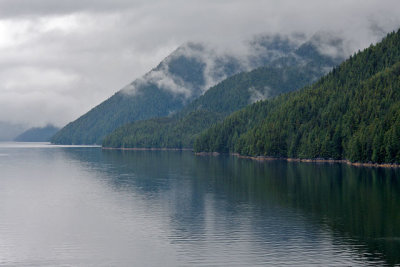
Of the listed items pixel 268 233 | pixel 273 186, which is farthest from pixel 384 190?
pixel 268 233

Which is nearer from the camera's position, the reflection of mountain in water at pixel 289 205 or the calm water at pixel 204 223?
the calm water at pixel 204 223

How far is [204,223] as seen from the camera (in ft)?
274

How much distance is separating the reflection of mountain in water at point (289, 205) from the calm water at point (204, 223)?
0.19 meters

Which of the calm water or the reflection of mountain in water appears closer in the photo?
the calm water

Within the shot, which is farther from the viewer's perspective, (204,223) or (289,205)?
(289,205)

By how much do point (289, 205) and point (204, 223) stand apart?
22995 mm

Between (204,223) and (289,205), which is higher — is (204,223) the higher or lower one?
the lower one

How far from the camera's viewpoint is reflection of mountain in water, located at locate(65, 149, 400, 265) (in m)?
71.6

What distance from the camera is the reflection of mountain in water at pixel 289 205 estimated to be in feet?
235

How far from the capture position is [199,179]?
159500 mm

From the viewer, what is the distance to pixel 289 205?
99.9 m

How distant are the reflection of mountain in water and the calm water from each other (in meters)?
0.19

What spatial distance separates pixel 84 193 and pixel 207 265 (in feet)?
242

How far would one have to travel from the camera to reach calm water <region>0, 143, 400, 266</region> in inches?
2468
